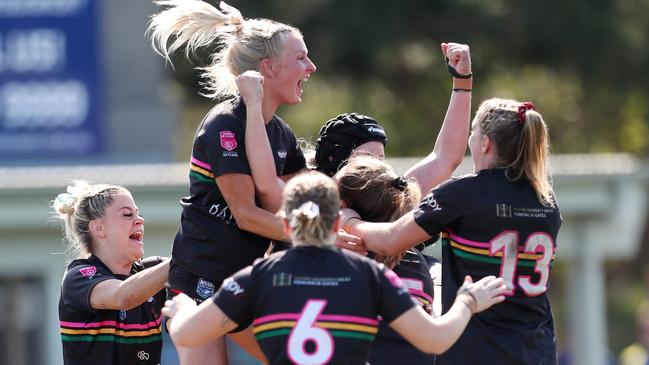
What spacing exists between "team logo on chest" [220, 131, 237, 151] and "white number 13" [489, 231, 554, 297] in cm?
101

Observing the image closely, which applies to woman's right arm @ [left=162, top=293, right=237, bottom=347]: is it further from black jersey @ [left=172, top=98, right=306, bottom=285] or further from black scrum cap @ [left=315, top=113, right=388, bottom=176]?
black scrum cap @ [left=315, top=113, right=388, bottom=176]

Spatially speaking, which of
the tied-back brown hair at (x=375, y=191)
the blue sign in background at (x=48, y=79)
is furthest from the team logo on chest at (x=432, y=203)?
the blue sign in background at (x=48, y=79)

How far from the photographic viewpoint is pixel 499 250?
4656 millimetres

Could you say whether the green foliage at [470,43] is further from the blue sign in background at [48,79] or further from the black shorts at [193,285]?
the black shorts at [193,285]

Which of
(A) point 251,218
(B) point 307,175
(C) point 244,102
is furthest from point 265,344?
(C) point 244,102

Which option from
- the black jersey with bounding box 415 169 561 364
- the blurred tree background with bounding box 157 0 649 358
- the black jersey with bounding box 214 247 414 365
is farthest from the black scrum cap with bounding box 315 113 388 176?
the blurred tree background with bounding box 157 0 649 358

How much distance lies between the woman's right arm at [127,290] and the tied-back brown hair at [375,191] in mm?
798

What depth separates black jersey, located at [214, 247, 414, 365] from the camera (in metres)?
3.94

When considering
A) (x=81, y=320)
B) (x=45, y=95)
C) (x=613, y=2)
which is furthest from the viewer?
(x=613, y=2)

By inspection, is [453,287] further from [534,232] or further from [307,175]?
[307,175]

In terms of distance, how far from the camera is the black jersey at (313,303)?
3.94m

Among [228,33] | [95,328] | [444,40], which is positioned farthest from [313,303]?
[444,40]

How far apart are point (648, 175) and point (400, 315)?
883 cm

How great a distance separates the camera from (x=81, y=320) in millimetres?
5043
